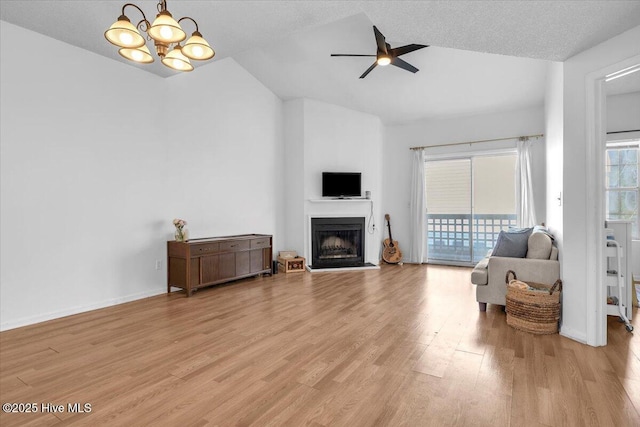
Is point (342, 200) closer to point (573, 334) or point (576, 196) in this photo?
point (576, 196)

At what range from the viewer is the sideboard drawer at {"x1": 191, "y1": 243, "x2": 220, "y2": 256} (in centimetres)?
439

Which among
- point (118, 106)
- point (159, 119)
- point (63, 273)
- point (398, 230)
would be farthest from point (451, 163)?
point (63, 273)

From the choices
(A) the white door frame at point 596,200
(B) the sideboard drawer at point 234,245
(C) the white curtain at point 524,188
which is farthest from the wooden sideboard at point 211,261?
(C) the white curtain at point 524,188

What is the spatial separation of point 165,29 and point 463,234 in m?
6.31

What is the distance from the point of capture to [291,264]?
6.01 meters

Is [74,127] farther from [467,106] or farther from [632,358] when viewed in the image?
[467,106]

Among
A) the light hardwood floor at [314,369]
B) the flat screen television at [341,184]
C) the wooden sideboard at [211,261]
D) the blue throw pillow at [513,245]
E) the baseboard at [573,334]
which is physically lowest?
the light hardwood floor at [314,369]

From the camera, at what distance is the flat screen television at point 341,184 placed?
6.36 m

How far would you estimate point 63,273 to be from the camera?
11.6 feet

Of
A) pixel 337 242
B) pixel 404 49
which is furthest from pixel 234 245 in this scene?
pixel 404 49

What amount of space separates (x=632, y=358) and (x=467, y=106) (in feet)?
15.9

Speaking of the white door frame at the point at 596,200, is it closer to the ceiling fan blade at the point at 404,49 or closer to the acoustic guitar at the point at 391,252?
the ceiling fan blade at the point at 404,49

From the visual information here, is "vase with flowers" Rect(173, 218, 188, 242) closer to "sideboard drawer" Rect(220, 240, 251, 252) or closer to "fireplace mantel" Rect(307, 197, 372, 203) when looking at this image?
"sideboard drawer" Rect(220, 240, 251, 252)

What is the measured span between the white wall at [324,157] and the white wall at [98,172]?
1.30 meters
